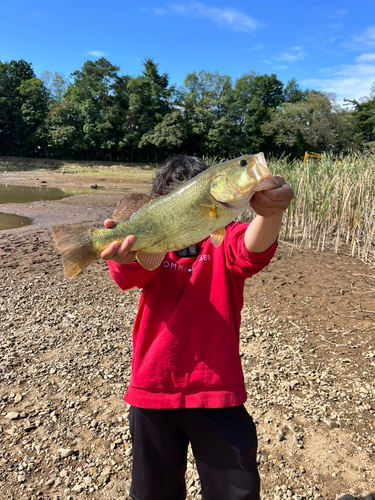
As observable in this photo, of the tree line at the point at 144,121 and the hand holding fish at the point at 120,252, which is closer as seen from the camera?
the hand holding fish at the point at 120,252

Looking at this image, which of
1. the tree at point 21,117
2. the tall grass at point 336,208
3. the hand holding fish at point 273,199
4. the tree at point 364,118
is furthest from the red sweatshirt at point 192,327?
the tree at point 21,117

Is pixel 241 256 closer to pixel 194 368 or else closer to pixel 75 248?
pixel 194 368

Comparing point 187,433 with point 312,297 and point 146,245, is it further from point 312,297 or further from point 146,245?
point 312,297

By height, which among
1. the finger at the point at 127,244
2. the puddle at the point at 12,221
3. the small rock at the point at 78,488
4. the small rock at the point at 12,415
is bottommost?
the puddle at the point at 12,221

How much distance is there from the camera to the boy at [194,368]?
1.74 metres

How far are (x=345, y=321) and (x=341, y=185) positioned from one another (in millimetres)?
4469

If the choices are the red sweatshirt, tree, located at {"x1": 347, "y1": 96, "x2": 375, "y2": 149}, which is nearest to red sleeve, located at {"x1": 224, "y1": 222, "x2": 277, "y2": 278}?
the red sweatshirt

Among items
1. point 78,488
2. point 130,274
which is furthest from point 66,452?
point 130,274

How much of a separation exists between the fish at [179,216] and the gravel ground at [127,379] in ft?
6.51

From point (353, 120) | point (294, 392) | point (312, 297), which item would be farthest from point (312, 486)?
point (353, 120)

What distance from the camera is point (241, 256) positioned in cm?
183

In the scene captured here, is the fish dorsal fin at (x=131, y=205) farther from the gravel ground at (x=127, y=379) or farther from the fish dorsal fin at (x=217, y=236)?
the gravel ground at (x=127, y=379)

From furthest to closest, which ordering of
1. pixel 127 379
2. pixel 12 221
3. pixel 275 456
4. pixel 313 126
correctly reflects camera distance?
1. pixel 313 126
2. pixel 12 221
3. pixel 127 379
4. pixel 275 456

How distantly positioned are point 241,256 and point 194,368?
2.15 feet
